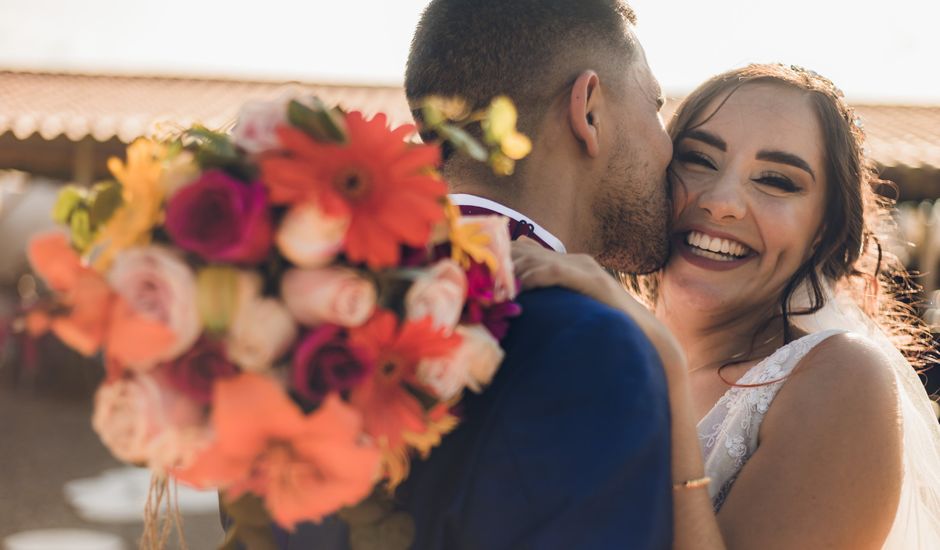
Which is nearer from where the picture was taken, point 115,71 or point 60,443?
point 60,443

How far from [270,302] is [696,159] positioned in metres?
2.21

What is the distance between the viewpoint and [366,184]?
1246mm

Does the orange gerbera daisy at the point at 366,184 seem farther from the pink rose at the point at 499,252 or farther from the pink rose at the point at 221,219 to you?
the pink rose at the point at 499,252

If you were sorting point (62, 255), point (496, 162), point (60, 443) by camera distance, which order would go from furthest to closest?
point (60, 443)
point (496, 162)
point (62, 255)

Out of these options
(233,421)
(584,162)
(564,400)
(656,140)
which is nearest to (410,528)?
(564,400)

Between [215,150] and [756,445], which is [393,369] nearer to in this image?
[215,150]

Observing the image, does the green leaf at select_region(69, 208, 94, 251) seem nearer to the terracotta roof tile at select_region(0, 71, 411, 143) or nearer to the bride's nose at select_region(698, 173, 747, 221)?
the bride's nose at select_region(698, 173, 747, 221)

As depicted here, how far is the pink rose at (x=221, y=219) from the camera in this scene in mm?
1170

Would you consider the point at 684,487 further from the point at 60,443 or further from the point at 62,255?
the point at 60,443

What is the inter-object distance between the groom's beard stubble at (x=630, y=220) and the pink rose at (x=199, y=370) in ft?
4.21

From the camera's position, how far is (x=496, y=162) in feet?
4.60

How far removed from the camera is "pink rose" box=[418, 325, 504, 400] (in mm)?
1330

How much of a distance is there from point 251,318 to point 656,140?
1505 mm

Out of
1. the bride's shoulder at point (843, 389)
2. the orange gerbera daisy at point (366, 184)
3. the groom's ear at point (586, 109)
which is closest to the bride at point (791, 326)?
the bride's shoulder at point (843, 389)
